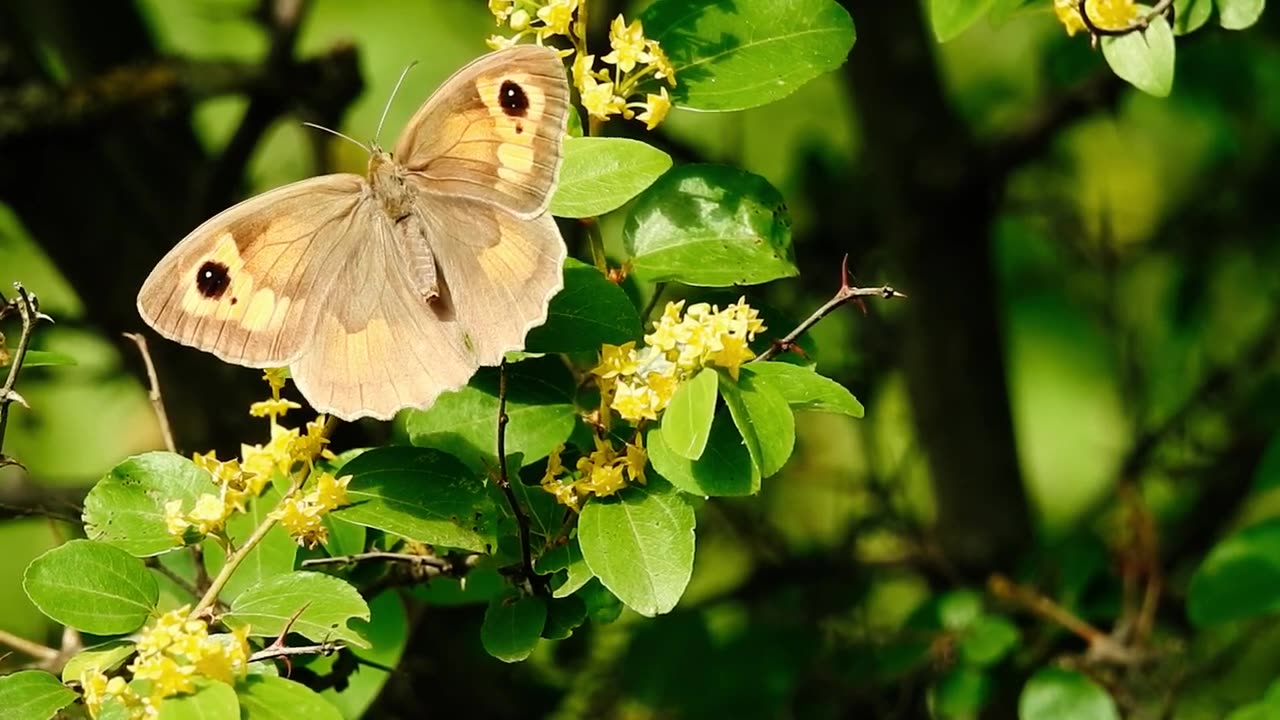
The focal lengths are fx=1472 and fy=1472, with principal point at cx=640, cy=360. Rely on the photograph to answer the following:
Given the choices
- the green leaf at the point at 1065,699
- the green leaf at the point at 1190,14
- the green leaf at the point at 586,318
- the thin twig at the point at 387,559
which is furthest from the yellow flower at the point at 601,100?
the green leaf at the point at 1065,699

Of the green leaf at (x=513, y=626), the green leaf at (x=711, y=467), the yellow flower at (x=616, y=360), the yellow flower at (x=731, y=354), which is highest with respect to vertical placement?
the yellow flower at (x=731, y=354)

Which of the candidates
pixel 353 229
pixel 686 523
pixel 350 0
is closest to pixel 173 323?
pixel 353 229

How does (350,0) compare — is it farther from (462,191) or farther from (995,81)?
(462,191)

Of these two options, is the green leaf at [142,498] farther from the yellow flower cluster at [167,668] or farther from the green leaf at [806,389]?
the green leaf at [806,389]

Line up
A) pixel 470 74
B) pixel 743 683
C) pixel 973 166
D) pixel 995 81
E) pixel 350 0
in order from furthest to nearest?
1. pixel 350 0
2. pixel 995 81
3. pixel 973 166
4. pixel 743 683
5. pixel 470 74

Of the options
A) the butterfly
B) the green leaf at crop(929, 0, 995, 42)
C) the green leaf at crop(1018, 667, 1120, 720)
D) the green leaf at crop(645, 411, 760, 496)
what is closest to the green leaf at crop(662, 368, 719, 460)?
the green leaf at crop(645, 411, 760, 496)
